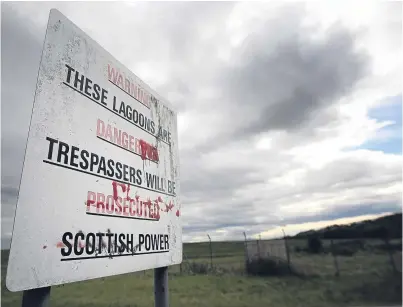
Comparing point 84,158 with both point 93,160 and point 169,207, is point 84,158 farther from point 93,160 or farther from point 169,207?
point 169,207

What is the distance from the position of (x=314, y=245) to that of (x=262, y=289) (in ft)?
20.0

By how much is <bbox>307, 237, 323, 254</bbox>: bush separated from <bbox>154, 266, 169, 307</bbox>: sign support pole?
44.0ft

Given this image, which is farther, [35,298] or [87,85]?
[87,85]

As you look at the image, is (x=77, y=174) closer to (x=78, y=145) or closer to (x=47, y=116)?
(x=78, y=145)

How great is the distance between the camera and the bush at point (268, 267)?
12.1 metres

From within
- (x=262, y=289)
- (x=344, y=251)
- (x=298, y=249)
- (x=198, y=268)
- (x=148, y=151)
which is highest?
(x=148, y=151)

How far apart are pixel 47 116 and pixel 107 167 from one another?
19.9 inches

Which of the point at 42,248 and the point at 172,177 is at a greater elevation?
the point at 172,177

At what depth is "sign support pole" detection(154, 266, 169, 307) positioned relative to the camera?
2.38 meters

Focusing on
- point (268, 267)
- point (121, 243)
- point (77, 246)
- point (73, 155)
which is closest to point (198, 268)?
point (268, 267)

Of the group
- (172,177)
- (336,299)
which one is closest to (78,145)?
(172,177)

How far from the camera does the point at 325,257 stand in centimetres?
1292

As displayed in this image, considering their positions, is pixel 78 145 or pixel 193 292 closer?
pixel 78 145

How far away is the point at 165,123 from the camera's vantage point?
286 cm
